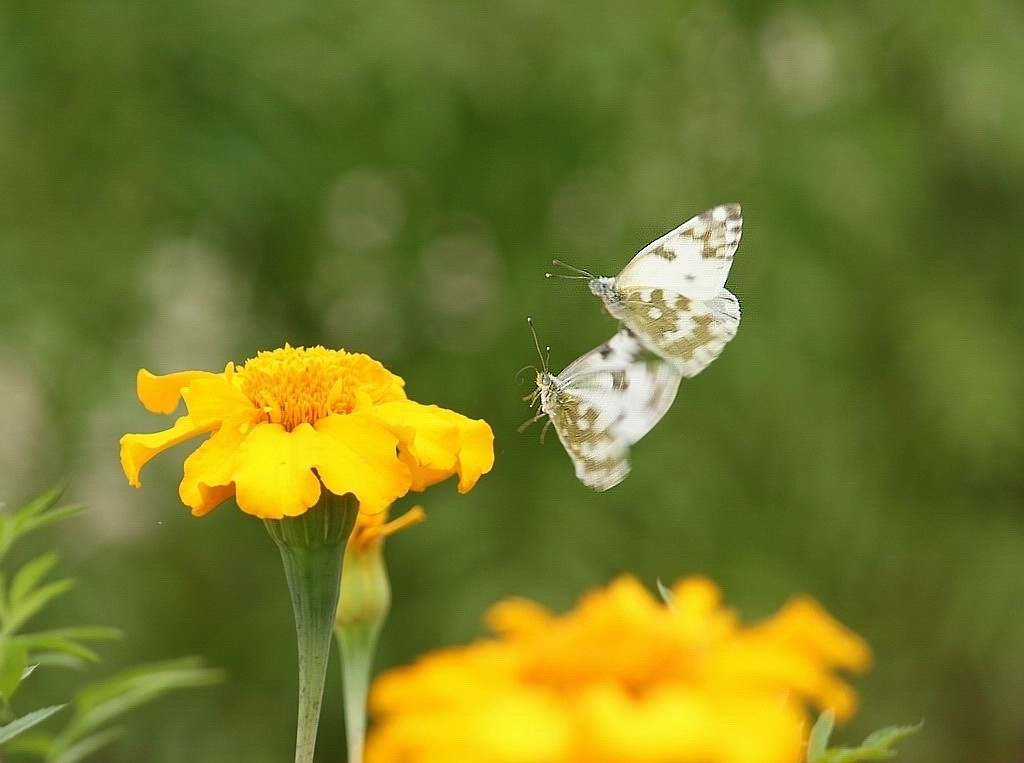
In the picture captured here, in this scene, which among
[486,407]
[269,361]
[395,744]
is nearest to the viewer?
[395,744]

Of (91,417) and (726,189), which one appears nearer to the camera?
(91,417)

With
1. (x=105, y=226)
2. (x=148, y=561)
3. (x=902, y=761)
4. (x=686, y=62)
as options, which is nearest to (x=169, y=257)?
(x=105, y=226)

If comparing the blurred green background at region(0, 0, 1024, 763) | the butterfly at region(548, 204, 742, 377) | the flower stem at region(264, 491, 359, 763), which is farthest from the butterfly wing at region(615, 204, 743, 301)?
the blurred green background at region(0, 0, 1024, 763)

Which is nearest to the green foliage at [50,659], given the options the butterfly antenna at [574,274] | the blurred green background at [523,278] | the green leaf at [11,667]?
the green leaf at [11,667]

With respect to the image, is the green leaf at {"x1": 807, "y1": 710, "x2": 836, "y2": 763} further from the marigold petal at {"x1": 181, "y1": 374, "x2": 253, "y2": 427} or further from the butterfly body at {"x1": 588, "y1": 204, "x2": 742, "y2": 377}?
the butterfly body at {"x1": 588, "y1": 204, "x2": 742, "y2": 377}

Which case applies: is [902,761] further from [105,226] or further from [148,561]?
[105,226]

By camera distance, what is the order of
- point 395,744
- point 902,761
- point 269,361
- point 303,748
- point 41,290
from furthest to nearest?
point 902,761 → point 41,290 → point 269,361 → point 303,748 → point 395,744

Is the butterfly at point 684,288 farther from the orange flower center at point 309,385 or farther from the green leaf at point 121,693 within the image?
the green leaf at point 121,693
